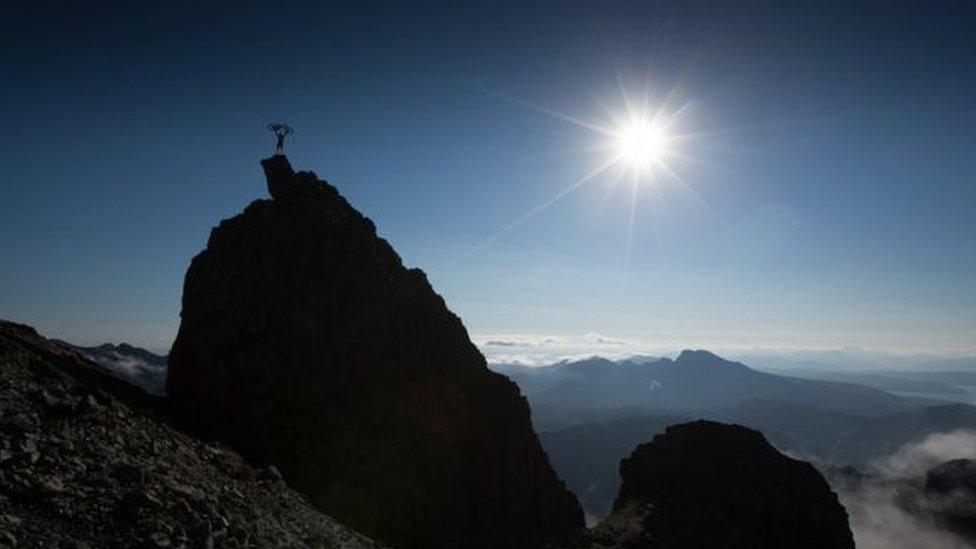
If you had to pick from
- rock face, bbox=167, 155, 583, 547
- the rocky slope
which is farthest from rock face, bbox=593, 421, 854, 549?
the rocky slope

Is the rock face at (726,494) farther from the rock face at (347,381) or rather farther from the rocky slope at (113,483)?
the rocky slope at (113,483)

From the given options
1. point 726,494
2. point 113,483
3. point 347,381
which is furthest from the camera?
point 726,494

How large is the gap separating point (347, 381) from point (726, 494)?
76530 millimetres

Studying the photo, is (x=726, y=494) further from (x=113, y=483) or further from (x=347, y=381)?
(x=113, y=483)

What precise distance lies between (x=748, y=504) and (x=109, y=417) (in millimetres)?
109614

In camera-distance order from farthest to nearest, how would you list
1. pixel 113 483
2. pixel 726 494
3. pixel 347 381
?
pixel 726 494 < pixel 347 381 < pixel 113 483

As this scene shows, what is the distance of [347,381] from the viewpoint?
73.1 metres

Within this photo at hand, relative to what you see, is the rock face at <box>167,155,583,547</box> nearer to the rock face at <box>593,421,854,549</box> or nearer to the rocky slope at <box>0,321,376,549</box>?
the rocky slope at <box>0,321,376,549</box>

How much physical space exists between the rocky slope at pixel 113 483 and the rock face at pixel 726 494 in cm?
7501

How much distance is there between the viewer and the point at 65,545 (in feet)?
66.1

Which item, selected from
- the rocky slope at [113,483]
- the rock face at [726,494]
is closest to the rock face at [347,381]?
the rocky slope at [113,483]

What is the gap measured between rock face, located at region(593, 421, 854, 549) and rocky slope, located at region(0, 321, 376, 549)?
246 ft

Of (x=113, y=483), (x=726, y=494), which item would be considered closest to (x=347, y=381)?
(x=113, y=483)

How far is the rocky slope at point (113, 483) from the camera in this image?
21.7 meters
